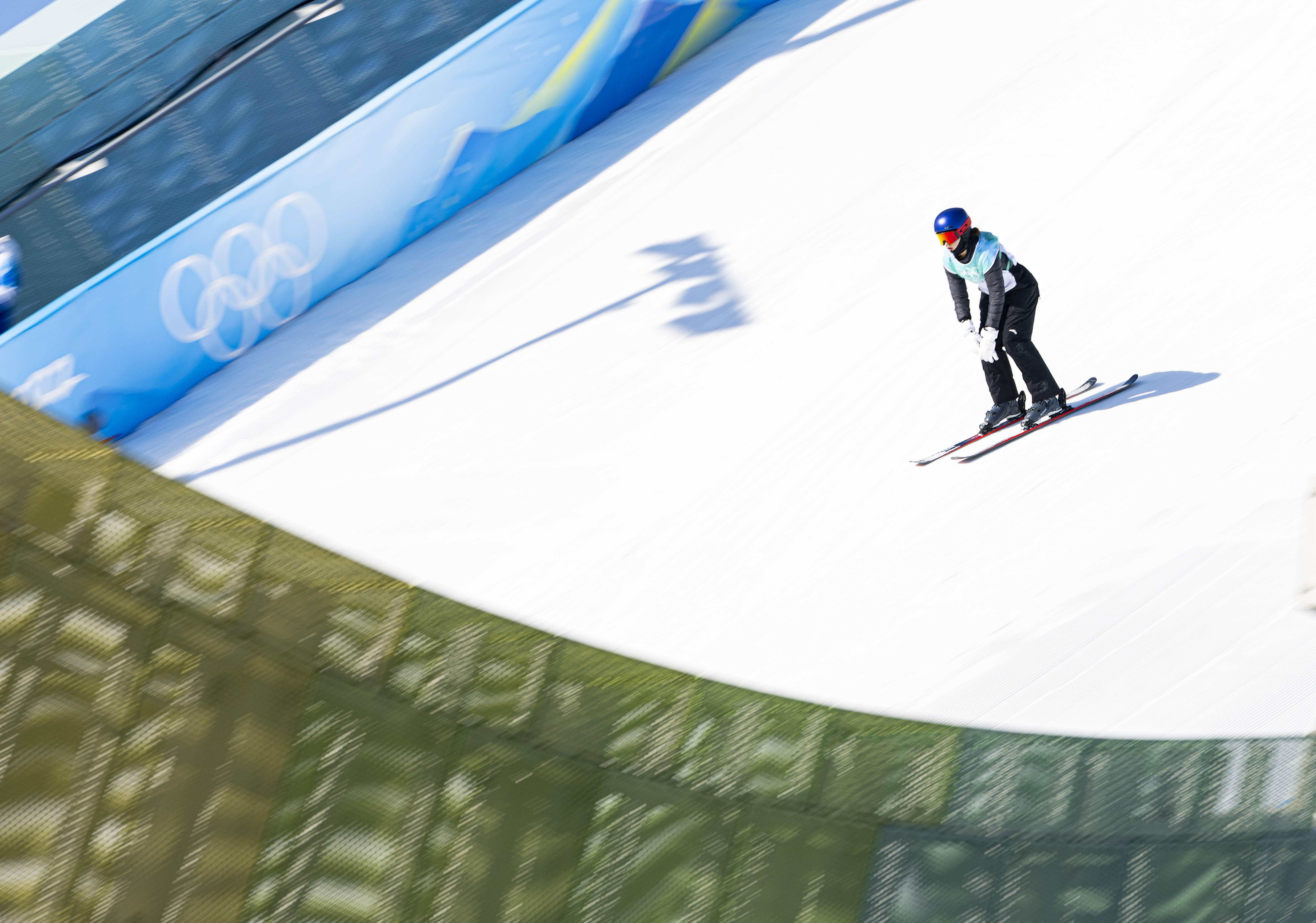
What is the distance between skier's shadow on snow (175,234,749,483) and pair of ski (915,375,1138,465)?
2376 millimetres

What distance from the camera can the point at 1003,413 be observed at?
6.31 m

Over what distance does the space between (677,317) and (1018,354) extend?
3.03 metres

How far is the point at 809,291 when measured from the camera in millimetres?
8320

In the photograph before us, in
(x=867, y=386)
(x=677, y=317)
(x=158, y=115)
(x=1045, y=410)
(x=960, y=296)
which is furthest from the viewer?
(x=158, y=115)

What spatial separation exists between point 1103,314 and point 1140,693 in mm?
3302

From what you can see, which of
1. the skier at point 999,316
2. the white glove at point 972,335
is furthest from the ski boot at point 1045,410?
the white glove at point 972,335

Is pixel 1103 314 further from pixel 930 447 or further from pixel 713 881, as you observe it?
pixel 713 881

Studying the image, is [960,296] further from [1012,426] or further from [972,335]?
[1012,426]

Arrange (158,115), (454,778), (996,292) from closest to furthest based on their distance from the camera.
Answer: (454,778) < (996,292) < (158,115)

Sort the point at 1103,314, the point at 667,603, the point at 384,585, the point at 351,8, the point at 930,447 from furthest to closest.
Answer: the point at 351,8
the point at 1103,314
the point at 930,447
the point at 667,603
the point at 384,585

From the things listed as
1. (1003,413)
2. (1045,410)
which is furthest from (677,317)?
(1045,410)

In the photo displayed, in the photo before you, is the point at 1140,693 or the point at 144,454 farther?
the point at 144,454

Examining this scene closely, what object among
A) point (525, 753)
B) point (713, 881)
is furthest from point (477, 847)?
point (713, 881)

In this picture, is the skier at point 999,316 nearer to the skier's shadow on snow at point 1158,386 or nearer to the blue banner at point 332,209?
the skier's shadow on snow at point 1158,386
